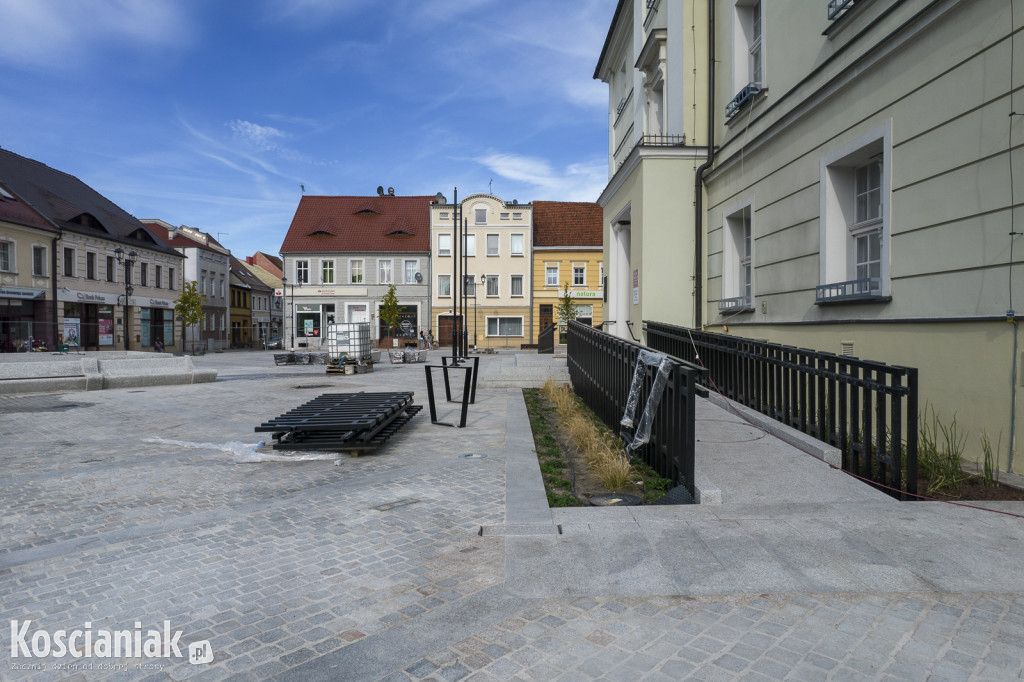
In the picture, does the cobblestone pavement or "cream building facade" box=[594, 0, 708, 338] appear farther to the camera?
"cream building facade" box=[594, 0, 708, 338]

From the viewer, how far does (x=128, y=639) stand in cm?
309

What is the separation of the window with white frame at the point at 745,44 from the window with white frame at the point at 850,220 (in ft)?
12.3

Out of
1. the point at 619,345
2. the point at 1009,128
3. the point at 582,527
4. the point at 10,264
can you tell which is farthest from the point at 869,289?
the point at 10,264

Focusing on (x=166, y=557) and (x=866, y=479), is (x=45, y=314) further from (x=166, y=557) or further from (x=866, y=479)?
(x=866, y=479)

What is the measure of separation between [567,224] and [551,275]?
15.6 ft

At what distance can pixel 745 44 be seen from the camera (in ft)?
37.4

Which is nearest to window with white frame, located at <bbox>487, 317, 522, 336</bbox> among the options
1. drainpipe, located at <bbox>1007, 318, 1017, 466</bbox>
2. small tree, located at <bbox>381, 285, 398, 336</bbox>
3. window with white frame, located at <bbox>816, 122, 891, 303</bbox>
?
small tree, located at <bbox>381, 285, 398, 336</bbox>

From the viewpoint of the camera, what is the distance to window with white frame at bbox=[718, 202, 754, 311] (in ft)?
37.8

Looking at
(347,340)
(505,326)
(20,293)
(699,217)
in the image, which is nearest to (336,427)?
(699,217)

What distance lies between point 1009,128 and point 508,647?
581 centimetres

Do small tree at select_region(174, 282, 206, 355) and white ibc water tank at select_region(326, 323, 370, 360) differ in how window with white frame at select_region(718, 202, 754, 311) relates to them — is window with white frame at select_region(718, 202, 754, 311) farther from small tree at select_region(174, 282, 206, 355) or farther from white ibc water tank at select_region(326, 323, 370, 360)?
small tree at select_region(174, 282, 206, 355)

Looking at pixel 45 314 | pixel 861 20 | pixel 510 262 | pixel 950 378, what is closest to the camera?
pixel 950 378

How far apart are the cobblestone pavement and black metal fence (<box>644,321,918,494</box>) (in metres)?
0.87

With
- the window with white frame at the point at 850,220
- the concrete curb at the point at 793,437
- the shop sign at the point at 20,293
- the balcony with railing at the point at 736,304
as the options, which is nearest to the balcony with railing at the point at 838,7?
the window with white frame at the point at 850,220
